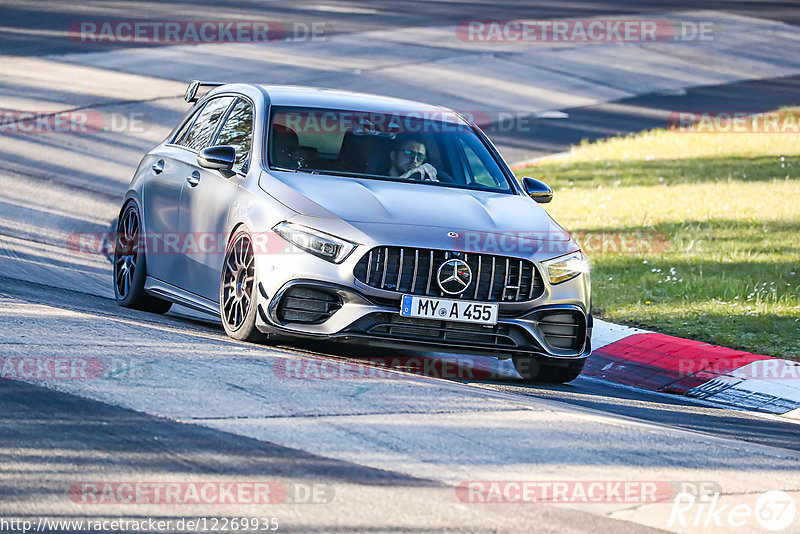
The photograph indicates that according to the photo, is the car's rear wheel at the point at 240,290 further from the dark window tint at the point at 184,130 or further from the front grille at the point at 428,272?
the dark window tint at the point at 184,130

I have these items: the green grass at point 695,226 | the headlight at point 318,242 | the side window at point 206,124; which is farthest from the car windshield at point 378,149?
the green grass at point 695,226

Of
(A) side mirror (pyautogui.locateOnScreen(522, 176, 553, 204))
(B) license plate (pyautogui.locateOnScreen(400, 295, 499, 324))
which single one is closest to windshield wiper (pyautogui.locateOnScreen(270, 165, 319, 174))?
(B) license plate (pyautogui.locateOnScreen(400, 295, 499, 324))

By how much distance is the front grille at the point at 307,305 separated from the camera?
299 inches

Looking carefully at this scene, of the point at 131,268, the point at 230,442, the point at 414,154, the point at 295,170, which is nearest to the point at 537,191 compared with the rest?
the point at 414,154

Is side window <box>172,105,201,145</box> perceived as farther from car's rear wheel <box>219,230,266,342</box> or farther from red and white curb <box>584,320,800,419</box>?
red and white curb <box>584,320,800,419</box>

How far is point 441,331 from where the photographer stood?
7637mm

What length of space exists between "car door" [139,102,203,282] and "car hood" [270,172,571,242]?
125 cm

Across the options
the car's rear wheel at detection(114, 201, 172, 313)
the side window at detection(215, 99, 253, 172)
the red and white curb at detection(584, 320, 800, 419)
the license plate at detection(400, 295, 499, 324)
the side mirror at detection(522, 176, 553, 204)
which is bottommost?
the red and white curb at detection(584, 320, 800, 419)

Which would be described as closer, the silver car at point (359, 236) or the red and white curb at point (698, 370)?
the silver car at point (359, 236)

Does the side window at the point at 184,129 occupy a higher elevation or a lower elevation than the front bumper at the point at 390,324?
higher

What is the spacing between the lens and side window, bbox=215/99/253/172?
8750 mm

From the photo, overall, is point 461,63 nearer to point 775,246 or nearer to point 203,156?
point 775,246

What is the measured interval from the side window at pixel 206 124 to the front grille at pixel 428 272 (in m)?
2.52

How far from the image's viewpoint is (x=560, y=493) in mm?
5383
